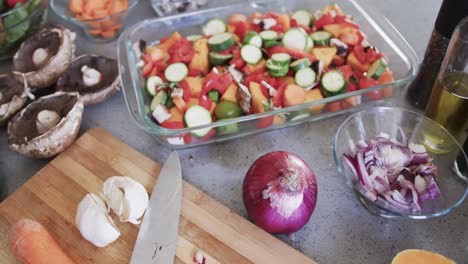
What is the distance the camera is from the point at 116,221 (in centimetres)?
117

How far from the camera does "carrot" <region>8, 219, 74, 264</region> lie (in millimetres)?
1042

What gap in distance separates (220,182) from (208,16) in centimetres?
75

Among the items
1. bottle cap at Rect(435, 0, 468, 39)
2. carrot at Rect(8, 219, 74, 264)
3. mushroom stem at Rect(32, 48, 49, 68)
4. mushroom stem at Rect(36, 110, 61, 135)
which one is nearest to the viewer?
carrot at Rect(8, 219, 74, 264)

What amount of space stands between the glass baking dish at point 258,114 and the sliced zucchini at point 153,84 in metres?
0.03

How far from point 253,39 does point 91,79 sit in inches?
23.2

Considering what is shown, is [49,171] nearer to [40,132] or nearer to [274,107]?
[40,132]

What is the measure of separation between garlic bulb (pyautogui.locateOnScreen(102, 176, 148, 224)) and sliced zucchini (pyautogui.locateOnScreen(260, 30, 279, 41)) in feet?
2.39

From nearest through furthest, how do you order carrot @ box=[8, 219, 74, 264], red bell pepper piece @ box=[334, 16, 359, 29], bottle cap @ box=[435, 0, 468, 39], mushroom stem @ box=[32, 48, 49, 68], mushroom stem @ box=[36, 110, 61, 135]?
carrot @ box=[8, 219, 74, 264]
bottle cap @ box=[435, 0, 468, 39]
mushroom stem @ box=[36, 110, 61, 135]
mushroom stem @ box=[32, 48, 49, 68]
red bell pepper piece @ box=[334, 16, 359, 29]

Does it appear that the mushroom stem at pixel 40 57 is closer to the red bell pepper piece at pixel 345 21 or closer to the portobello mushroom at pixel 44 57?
the portobello mushroom at pixel 44 57

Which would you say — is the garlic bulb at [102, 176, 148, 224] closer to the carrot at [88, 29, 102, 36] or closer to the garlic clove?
the garlic clove

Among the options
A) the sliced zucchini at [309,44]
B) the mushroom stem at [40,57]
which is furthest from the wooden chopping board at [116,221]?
the sliced zucchini at [309,44]

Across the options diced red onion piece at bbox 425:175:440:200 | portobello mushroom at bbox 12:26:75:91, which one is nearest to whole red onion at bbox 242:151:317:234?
diced red onion piece at bbox 425:175:440:200

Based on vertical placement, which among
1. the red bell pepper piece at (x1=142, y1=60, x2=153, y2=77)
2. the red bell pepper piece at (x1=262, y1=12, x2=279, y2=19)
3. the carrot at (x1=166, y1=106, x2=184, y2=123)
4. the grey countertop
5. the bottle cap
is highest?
the bottle cap

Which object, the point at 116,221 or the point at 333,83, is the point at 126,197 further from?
the point at 333,83
